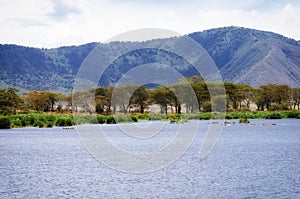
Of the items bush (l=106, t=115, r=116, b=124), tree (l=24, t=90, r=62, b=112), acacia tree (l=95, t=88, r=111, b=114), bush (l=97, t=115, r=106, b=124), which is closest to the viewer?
bush (l=106, t=115, r=116, b=124)

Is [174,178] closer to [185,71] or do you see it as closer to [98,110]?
[98,110]

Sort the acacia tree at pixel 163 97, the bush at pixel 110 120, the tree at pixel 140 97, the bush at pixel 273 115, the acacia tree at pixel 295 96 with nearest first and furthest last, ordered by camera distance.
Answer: the bush at pixel 110 120, the bush at pixel 273 115, the acacia tree at pixel 163 97, the tree at pixel 140 97, the acacia tree at pixel 295 96

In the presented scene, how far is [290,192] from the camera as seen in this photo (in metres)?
17.8

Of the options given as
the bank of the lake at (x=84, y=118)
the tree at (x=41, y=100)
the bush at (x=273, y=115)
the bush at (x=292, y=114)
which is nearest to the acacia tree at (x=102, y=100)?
the tree at (x=41, y=100)

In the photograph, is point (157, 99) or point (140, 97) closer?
point (157, 99)

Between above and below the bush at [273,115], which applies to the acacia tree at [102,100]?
above

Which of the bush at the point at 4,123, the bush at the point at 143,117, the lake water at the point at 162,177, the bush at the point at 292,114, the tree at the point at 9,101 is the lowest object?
the lake water at the point at 162,177

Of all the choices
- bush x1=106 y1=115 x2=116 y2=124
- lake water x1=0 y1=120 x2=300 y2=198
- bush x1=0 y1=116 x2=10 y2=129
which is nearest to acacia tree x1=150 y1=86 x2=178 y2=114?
bush x1=106 y1=115 x2=116 y2=124

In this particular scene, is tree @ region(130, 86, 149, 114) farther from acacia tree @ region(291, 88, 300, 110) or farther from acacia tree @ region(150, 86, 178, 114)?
acacia tree @ region(291, 88, 300, 110)

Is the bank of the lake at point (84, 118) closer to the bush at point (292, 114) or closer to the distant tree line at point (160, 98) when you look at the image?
the bush at point (292, 114)

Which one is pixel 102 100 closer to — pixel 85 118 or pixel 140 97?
pixel 140 97

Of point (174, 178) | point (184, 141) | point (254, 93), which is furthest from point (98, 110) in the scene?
point (174, 178)

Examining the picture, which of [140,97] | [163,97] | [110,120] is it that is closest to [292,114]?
[163,97]

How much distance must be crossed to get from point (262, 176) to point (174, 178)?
3863 millimetres
